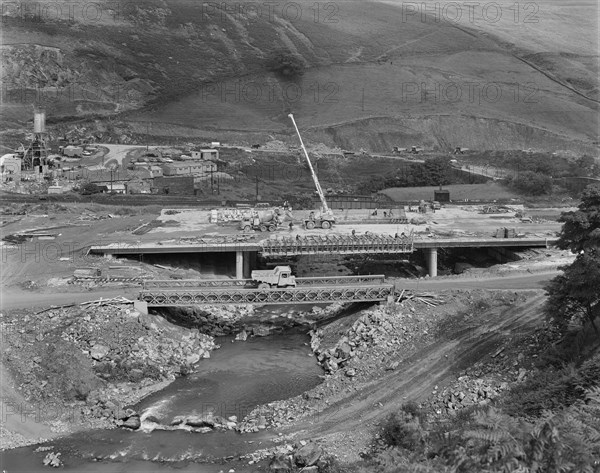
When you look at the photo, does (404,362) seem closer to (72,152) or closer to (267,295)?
(267,295)

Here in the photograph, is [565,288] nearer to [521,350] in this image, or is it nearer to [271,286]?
[521,350]

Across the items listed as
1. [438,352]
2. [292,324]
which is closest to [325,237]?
[292,324]

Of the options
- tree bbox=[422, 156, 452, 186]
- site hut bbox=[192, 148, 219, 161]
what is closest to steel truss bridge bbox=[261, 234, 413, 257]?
tree bbox=[422, 156, 452, 186]

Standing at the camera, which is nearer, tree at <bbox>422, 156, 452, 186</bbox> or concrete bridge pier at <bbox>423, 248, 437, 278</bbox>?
concrete bridge pier at <bbox>423, 248, 437, 278</bbox>

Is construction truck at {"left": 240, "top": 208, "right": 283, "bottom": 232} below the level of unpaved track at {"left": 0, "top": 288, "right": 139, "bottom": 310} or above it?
above

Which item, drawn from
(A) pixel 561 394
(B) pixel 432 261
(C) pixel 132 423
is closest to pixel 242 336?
(C) pixel 132 423

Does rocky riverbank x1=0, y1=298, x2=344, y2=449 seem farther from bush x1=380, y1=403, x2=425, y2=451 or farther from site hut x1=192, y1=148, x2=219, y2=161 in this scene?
site hut x1=192, y1=148, x2=219, y2=161

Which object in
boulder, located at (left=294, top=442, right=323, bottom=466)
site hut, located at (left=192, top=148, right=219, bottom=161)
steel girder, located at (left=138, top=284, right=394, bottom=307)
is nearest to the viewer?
boulder, located at (left=294, top=442, right=323, bottom=466)

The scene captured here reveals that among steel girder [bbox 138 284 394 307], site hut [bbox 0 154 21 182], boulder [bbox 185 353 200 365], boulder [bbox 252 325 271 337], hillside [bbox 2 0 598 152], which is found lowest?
boulder [bbox 185 353 200 365]
